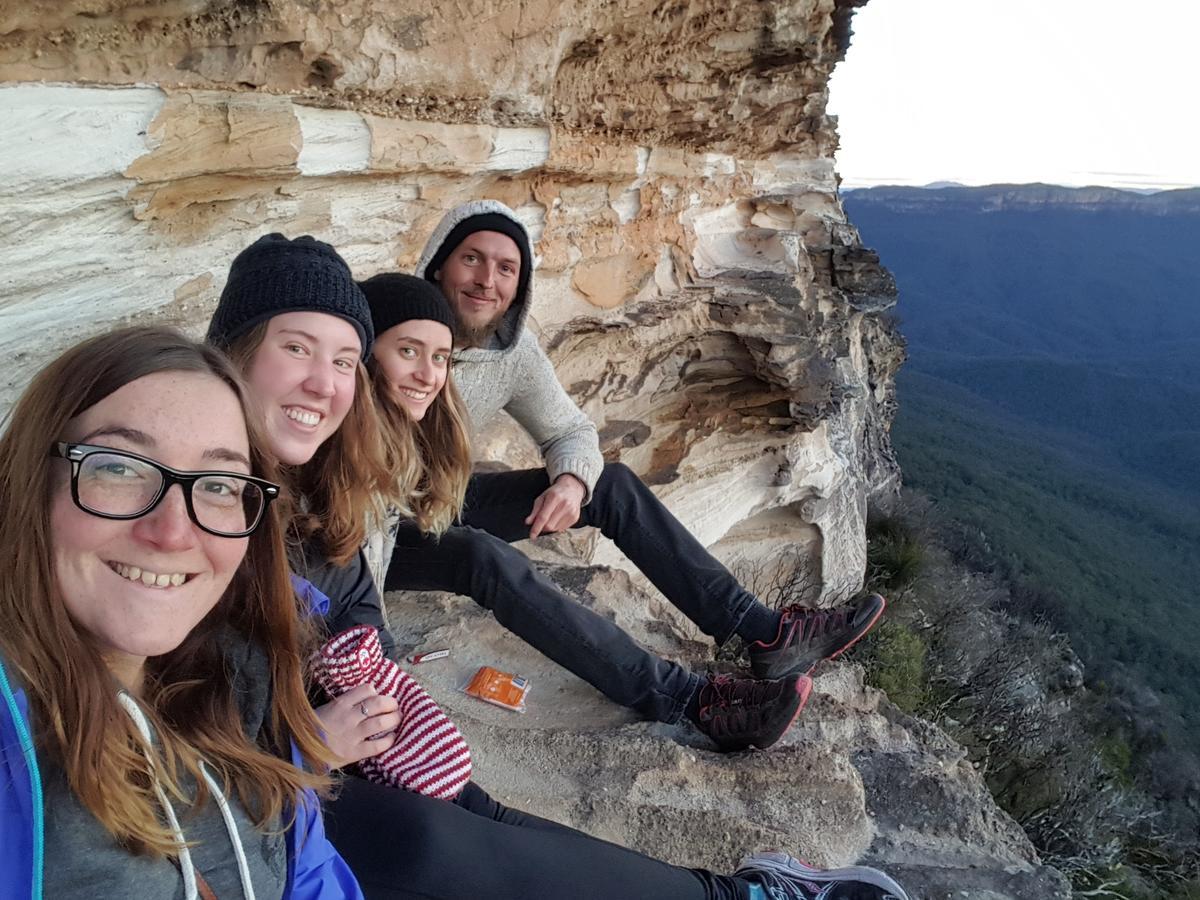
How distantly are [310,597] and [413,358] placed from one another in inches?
26.4

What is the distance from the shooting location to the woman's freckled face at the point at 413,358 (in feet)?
6.15

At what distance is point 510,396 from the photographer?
250 centimetres

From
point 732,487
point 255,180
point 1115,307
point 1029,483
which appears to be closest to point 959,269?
point 1115,307

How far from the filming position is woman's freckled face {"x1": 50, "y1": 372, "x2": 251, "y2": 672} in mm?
858

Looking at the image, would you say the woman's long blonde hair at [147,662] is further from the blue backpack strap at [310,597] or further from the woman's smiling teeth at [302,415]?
the woman's smiling teeth at [302,415]

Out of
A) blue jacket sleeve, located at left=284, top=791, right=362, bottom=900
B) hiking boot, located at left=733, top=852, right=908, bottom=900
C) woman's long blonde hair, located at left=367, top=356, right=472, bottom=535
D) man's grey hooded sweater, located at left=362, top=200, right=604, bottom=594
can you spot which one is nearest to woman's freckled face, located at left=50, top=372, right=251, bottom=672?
blue jacket sleeve, located at left=284, top=791, right=362, bottom=900

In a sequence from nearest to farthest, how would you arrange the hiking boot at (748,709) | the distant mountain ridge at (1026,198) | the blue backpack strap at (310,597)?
the blue backpack strap at (310,597) < the hiking boot at (748,709) < the distant mountain ridge at (1026,198)

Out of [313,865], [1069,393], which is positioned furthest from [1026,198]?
[313,865]

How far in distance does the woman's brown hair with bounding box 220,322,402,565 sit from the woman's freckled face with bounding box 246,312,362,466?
123 mm

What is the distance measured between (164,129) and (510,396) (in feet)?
3.89

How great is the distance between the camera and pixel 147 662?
3.37 ft

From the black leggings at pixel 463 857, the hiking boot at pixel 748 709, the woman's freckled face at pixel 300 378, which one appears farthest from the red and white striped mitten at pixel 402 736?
the hiking boot at pixel 748 709

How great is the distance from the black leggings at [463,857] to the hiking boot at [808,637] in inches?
37.2

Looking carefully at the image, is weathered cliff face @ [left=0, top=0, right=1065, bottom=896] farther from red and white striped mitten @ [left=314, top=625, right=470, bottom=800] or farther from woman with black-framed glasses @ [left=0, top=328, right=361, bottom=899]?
woman with black-framed glasses @ [left=0, top=328, right=361, bottom=899]
